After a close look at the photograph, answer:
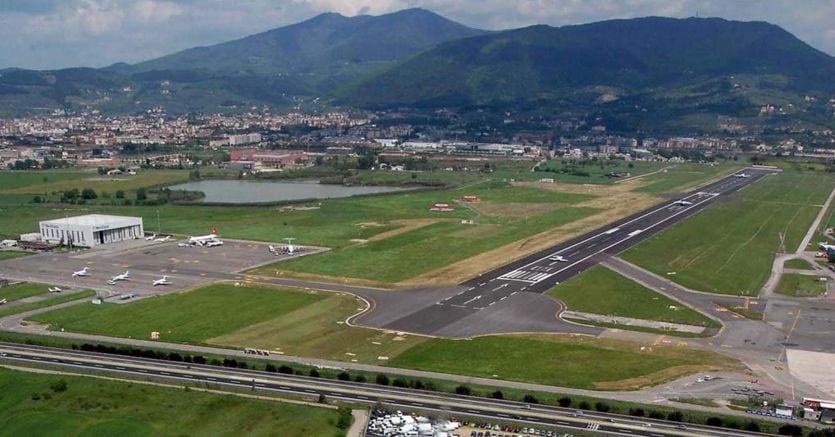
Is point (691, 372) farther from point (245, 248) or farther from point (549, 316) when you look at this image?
point (245, 248)

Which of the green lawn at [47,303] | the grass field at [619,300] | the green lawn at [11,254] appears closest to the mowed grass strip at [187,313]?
the green lawn at [47,303]

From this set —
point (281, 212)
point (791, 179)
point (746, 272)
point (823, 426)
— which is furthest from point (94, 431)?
point (791, 179)

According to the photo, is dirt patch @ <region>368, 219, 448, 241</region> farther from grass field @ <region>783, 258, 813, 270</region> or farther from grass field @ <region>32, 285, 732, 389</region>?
grass field @ <region>783, 258, 813, 270</region>

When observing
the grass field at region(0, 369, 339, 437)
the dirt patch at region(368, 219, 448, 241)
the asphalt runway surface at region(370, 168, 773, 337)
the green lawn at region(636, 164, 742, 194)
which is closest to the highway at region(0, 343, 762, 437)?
the grass field at region(0, 369, 339, 437)

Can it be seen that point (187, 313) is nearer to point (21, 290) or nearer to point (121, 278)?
point (121, 278)

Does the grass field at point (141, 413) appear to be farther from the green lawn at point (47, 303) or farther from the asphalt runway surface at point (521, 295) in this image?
the green lawn at point (47, 303)

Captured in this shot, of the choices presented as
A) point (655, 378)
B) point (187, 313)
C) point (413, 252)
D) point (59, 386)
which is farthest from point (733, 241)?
point (59, 386)
